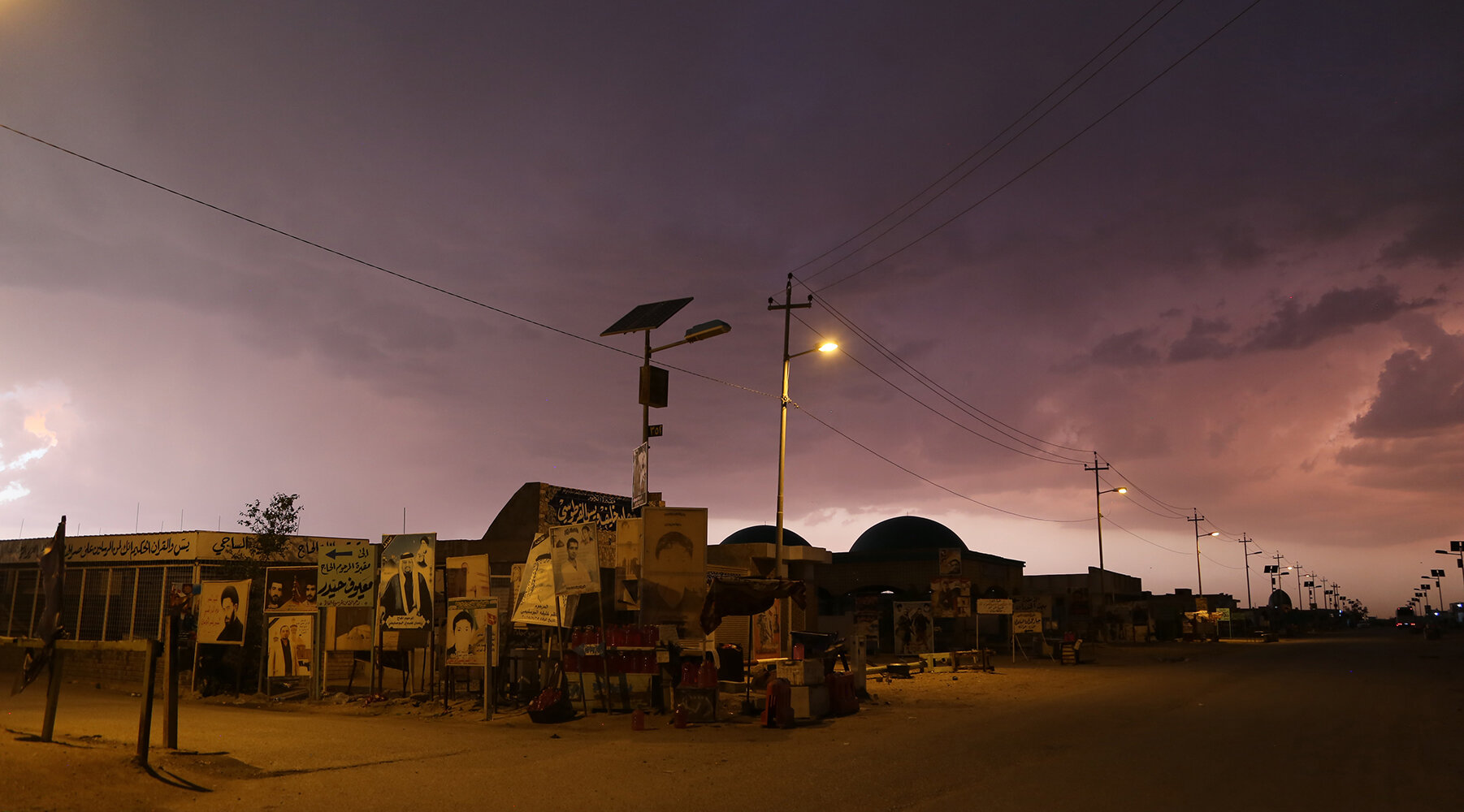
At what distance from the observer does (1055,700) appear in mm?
21703

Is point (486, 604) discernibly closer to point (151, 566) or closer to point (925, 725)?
point (925, 725)

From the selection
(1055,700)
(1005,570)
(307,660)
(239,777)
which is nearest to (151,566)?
(307,660)

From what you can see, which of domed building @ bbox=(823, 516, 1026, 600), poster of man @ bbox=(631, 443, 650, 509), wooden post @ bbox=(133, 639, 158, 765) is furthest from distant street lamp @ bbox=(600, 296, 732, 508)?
domed building @ bbox=(823, 516, 1026, 600)

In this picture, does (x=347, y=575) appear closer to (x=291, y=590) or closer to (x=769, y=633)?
(x=291, y=590)

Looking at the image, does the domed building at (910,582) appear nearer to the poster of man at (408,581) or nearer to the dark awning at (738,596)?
the dark awning at (738,596)

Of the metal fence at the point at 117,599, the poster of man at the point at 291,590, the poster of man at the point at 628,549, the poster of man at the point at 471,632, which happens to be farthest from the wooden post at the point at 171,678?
the metal fence at the point at 117,599

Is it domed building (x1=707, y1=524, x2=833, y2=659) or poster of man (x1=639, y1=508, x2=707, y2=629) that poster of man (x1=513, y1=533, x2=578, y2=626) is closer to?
poster of man (x1=639, y1=508, x2=707, y2=629)

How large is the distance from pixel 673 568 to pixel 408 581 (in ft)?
19.8

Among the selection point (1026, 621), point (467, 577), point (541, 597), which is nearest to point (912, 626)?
point (1026, 621)

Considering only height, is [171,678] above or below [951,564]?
below

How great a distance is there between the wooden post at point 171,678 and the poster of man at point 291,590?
9.73m

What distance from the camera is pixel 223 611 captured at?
22641 millimetres

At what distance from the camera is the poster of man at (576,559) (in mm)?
18688

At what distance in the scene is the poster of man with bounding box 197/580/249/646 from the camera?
73.7ft
